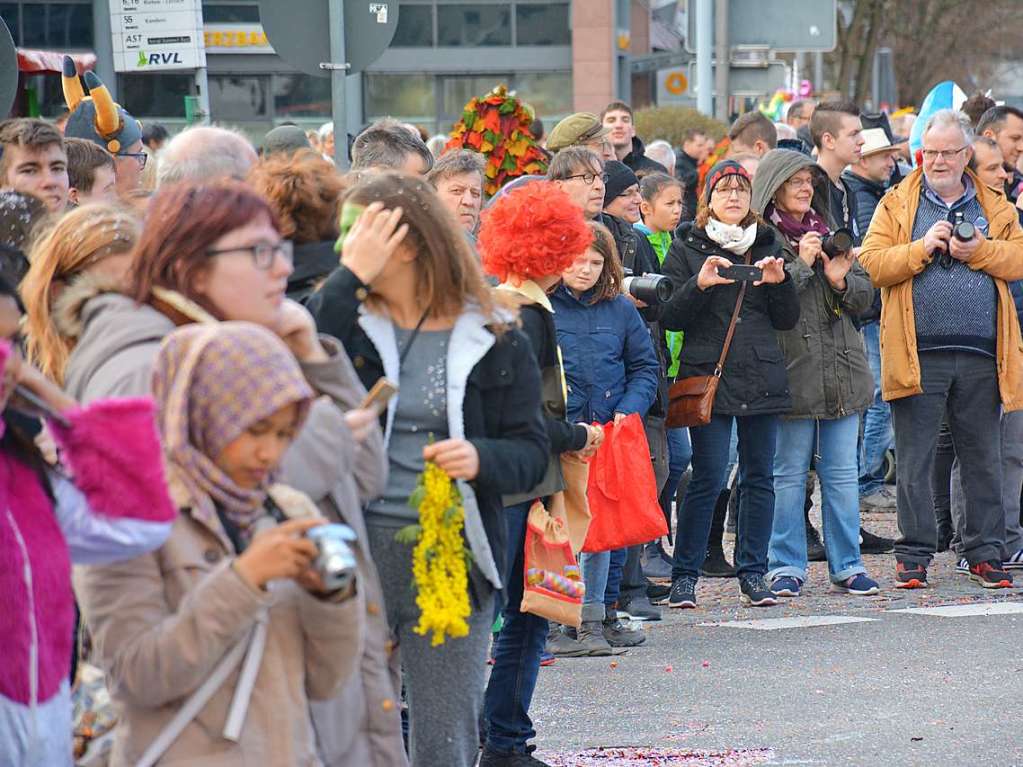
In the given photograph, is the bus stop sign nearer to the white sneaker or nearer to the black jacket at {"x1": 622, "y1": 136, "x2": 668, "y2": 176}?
the black jacket at {"x1": 622, "y1": 136, "x2": 668, "y2": 176}

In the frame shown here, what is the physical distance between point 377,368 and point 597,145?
16.9 feet

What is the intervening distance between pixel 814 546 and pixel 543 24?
29.2m

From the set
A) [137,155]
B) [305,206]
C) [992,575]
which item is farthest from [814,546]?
[305,206]

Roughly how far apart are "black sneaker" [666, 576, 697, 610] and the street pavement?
61 millimetres

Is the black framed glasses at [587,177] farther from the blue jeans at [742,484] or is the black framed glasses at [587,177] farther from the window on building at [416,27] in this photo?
the window on building at [416,27]

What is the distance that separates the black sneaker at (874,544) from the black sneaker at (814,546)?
24cm

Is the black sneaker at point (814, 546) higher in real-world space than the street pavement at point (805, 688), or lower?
lower

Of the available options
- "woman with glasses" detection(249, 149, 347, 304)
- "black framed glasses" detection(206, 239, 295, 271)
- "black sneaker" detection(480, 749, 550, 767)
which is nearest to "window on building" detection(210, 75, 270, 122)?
"black sneaker" detection(480, 749, 550, 767)

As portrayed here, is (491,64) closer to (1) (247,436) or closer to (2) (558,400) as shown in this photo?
(2) (558,400)

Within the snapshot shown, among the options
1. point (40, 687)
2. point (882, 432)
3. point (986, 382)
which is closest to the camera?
point (40, 687)

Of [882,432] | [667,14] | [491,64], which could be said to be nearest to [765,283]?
[882,432]

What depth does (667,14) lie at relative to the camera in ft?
155

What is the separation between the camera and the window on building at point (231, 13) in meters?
36.4

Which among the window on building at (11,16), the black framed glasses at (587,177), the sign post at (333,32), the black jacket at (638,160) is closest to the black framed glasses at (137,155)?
the sign post at (333,32)
